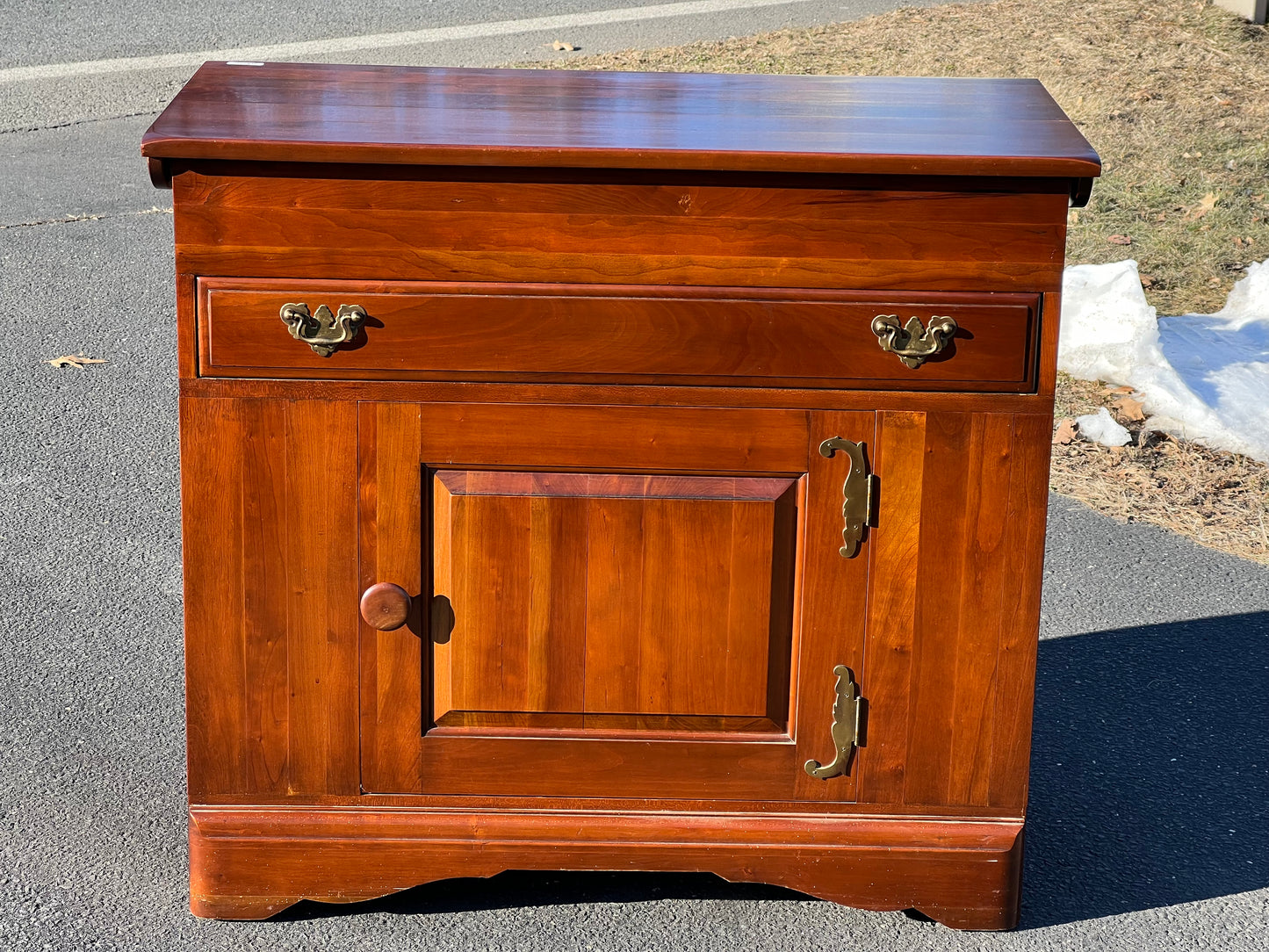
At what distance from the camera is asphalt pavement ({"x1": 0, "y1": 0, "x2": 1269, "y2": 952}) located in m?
2.29

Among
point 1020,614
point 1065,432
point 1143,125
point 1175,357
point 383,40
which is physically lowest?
point 1065,432

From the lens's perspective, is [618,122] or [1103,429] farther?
[1103,429]

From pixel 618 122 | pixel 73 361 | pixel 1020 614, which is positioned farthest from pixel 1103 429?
pixel 73 361

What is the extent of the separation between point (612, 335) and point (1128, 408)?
110 inches

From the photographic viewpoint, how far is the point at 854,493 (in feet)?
6.96

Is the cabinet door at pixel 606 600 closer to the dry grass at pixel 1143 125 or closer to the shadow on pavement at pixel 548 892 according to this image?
the shadow on pavement at pixel 548 892

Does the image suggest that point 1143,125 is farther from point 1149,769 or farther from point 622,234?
point 622,234

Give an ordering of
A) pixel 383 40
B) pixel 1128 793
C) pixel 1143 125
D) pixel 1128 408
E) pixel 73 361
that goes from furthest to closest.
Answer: pixel 383 40
pixel 1143 125
pixel 73 361
pixel 1128 408
pixel 1128 793

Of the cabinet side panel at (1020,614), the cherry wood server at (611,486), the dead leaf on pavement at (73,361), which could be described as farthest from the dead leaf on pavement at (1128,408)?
the dead leaf on pavement at (73,361)

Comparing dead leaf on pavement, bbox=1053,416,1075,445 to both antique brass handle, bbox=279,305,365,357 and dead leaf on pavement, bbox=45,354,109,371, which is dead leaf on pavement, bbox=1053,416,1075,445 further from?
dead leaf on pavement, bbox=45,354,109,371

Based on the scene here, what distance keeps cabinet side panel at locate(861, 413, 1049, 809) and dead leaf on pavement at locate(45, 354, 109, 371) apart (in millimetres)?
3227

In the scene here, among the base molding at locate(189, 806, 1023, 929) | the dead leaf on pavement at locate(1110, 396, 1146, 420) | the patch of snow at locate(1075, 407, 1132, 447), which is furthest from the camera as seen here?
the dead leaf on pavement at locate(1110, 396, 1146, 420)

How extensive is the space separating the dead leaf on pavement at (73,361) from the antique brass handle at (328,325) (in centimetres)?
284

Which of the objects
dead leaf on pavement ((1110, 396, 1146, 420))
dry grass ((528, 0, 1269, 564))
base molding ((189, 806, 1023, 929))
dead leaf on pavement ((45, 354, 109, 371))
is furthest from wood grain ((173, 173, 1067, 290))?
dead leaf on pavement ((45, 354, 109, 371))
